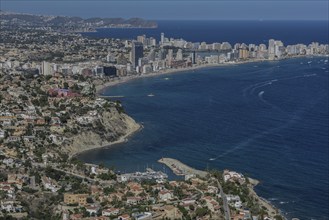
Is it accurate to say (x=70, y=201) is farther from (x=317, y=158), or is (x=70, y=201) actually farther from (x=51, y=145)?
(x=317, y=158)

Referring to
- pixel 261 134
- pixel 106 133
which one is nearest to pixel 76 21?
pixel 106 133

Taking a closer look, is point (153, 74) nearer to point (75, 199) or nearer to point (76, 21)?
point (75, 199)

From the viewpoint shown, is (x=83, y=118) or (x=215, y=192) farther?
(x=83, y=118)

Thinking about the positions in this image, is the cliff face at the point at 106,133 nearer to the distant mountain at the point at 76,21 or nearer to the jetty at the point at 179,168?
the jetty at the point at 179,168

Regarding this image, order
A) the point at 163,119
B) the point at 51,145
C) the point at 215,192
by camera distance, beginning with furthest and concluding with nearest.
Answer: the point at 163,119 → the point at 51,145 → the point at 215,192

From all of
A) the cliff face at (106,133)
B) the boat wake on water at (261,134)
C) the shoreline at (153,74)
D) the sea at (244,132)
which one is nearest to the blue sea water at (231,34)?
the shoreline at (153,74)

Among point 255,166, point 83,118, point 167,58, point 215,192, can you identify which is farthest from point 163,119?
point 167,58
